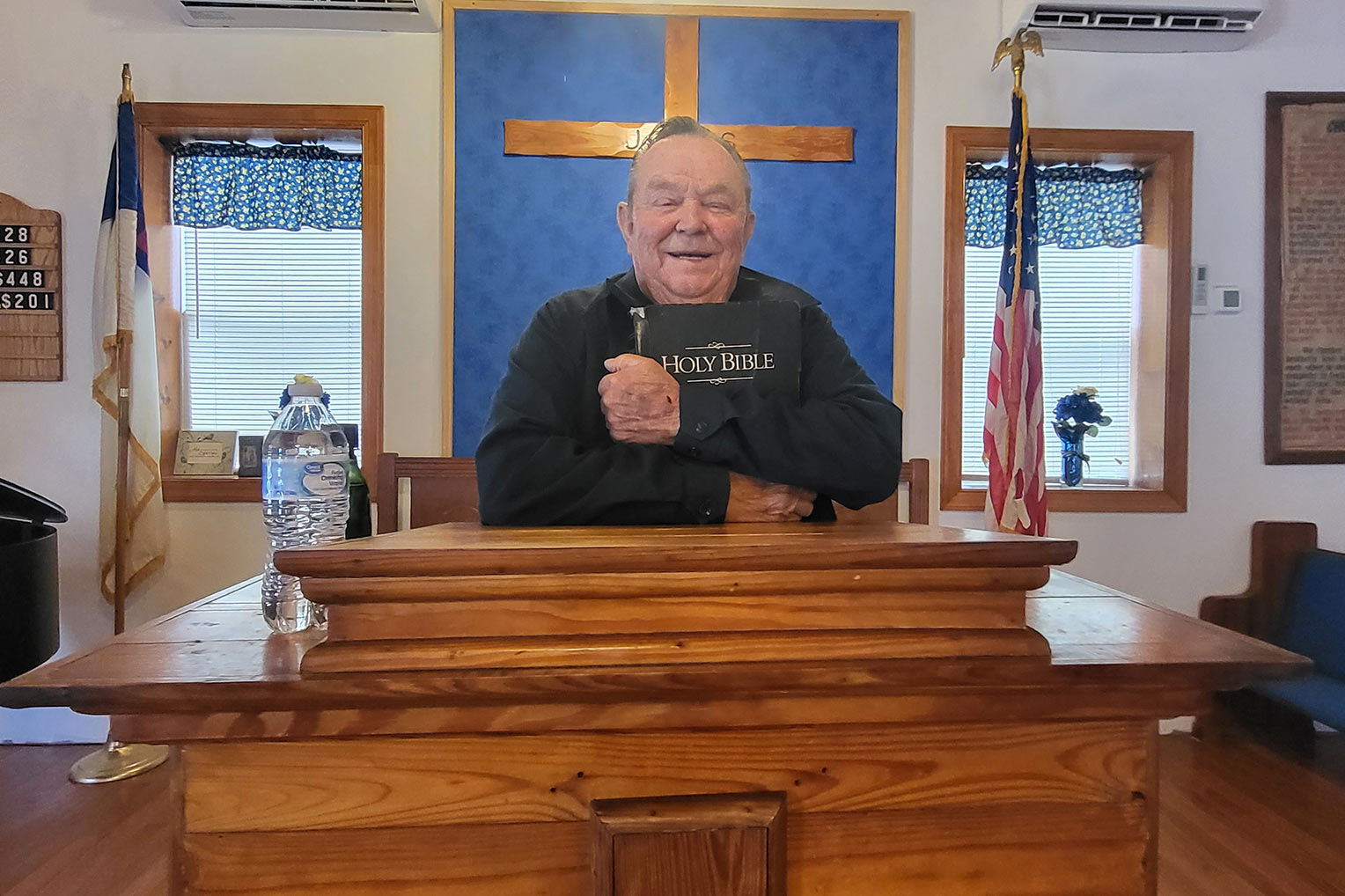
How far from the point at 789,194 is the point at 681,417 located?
5.92 ft

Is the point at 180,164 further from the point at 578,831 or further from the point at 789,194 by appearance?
the point at 578,831

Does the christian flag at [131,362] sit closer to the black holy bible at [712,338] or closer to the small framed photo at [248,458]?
the small framed photo at [248,458]

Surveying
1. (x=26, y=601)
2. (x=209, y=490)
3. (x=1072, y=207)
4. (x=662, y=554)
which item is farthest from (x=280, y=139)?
(x=1072, y=207)

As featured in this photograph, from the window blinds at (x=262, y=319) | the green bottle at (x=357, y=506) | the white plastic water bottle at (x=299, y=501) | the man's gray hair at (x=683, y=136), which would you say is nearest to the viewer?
the white plastic water bottle at (x=299, y=501)

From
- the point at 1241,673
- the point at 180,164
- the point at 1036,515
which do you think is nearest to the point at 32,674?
the point at 1241,673

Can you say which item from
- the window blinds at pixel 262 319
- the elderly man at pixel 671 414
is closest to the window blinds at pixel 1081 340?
the elderly man at pixel 671 414

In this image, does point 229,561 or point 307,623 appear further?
point 229,561

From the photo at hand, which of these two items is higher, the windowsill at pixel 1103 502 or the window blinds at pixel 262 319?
the window blinds at pixel 262 319

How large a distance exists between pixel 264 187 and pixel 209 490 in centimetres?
108

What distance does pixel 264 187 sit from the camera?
269 cm

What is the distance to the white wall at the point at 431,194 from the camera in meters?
2.49

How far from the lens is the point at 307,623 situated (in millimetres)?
729

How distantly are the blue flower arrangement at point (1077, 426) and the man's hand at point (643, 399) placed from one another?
7.27ft

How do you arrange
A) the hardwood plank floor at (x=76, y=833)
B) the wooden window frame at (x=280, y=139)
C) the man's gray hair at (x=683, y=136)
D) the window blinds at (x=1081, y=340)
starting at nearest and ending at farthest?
1. the man's gray hair at (x=683, y=136)
2. the hardwood plank floor at (x=76, y=833)
3. the wooden window frame at (x=280, y=139)
4. the window blinds at (x=1081, y=340)
